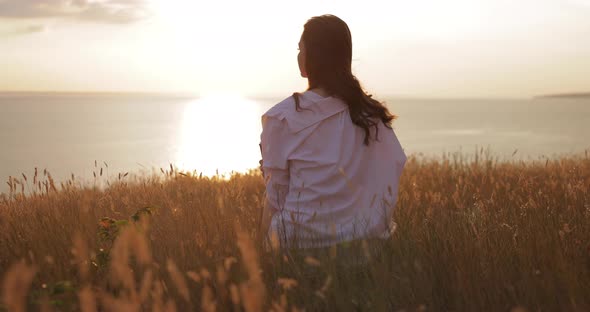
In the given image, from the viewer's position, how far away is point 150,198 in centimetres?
512

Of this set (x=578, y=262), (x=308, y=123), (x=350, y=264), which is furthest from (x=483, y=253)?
(x=308, y=123)

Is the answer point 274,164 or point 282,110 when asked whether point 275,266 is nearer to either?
point 274,164

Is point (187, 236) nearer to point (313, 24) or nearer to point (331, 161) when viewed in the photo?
point (331, 161)

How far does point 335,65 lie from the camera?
3.72m

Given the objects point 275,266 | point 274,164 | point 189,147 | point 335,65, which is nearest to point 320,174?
point 274,164

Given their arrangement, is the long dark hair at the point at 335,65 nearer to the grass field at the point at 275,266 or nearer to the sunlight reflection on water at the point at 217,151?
the grass field at the point at 275,266

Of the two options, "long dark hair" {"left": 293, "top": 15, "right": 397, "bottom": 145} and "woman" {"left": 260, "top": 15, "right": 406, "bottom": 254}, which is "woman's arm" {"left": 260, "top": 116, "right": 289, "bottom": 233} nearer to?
"woman" {"left": 260, "top": 15, "right": 406, "bottom": 254}

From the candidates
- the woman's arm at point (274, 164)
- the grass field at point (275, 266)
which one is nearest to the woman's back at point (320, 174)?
the woman's arm at point (274, 164)

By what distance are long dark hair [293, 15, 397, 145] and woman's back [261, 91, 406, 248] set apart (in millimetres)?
61

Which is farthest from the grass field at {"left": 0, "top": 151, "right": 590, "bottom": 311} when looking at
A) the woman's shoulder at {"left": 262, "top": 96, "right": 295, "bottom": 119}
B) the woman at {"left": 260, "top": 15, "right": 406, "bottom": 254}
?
the woman's shoulder at {"left": 262, "top": 96, "right": 295, "bottom": 119}

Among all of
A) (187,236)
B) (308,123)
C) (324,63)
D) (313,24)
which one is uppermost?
(313,24)

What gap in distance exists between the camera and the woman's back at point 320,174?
11.7ft

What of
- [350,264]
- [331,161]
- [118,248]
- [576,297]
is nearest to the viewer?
[118,248]

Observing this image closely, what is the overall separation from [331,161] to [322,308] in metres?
1.24
